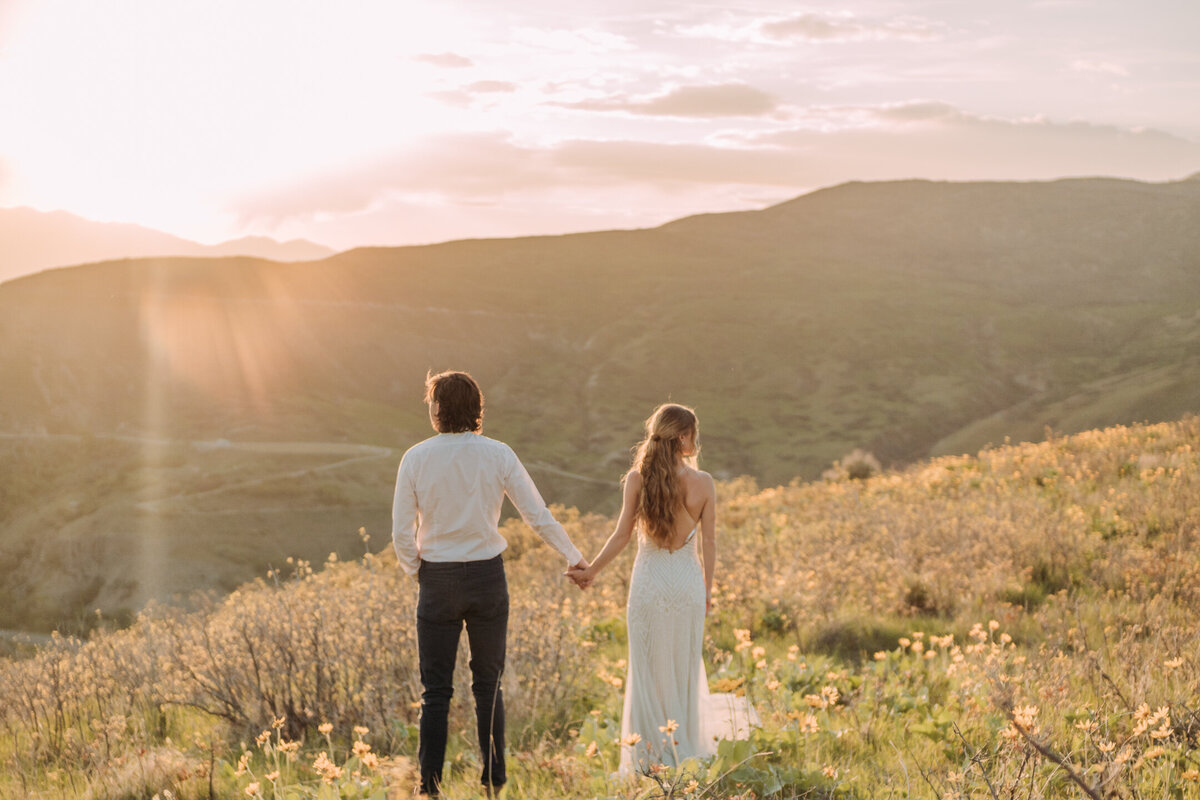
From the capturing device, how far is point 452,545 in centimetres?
459

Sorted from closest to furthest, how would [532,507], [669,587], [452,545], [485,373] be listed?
[452,545]
[532,507]
[669,587]
[485,373]

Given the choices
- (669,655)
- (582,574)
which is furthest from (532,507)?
(669,655)

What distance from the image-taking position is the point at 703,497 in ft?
16.3

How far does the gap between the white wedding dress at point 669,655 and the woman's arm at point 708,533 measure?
8 cm

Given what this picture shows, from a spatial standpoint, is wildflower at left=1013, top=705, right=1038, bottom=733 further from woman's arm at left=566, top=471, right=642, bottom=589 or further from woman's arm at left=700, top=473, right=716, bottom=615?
woman's arm at left=566, top=471, right=642, bottom=589

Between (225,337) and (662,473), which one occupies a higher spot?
(225,337)

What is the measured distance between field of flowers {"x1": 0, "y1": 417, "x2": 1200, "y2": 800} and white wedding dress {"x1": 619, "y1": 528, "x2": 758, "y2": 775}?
21cm

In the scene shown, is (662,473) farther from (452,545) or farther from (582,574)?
(452,545)

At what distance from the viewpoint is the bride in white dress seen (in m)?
4.91

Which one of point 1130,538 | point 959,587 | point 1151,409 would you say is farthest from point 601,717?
point 1151,409

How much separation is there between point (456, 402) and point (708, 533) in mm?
1598

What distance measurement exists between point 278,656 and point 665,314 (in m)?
132

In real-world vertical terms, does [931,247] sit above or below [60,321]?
above

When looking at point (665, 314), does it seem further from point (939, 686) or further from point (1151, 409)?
point (939, 686)
